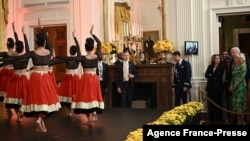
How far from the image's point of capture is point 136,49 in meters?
9.30

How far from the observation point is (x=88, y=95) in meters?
5.80

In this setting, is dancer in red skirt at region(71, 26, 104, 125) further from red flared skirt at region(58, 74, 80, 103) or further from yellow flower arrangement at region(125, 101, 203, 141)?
yellow flower arrangement at region(125, 101, 203, 141)

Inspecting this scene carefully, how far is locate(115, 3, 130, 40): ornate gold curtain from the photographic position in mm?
9562

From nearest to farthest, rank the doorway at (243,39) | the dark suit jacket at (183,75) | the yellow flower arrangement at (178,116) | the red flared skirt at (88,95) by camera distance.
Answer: the yellow flower arrangement at (178,116)
the red flared skirt at (88,95)
the dark suit jacket at (183,75)
the doorway at (243,39)

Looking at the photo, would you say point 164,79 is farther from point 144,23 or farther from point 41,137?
point 41,137

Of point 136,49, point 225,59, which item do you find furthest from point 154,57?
point 225,59

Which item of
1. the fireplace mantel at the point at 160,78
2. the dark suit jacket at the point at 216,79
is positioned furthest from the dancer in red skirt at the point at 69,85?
the dark suit jacket at the point at 216,79

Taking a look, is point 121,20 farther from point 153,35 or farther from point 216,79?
point 216,79

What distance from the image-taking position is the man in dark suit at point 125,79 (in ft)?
27.0

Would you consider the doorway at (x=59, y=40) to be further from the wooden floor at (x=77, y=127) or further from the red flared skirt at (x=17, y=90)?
the red flared skirt at (x=17, y=90)

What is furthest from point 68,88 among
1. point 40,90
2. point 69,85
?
point 40,90

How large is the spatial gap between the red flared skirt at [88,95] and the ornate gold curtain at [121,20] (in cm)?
374

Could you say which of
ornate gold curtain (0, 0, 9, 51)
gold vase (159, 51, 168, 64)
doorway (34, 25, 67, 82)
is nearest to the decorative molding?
gold vase (159, 51, 168, 64)

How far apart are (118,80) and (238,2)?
9.97ft
